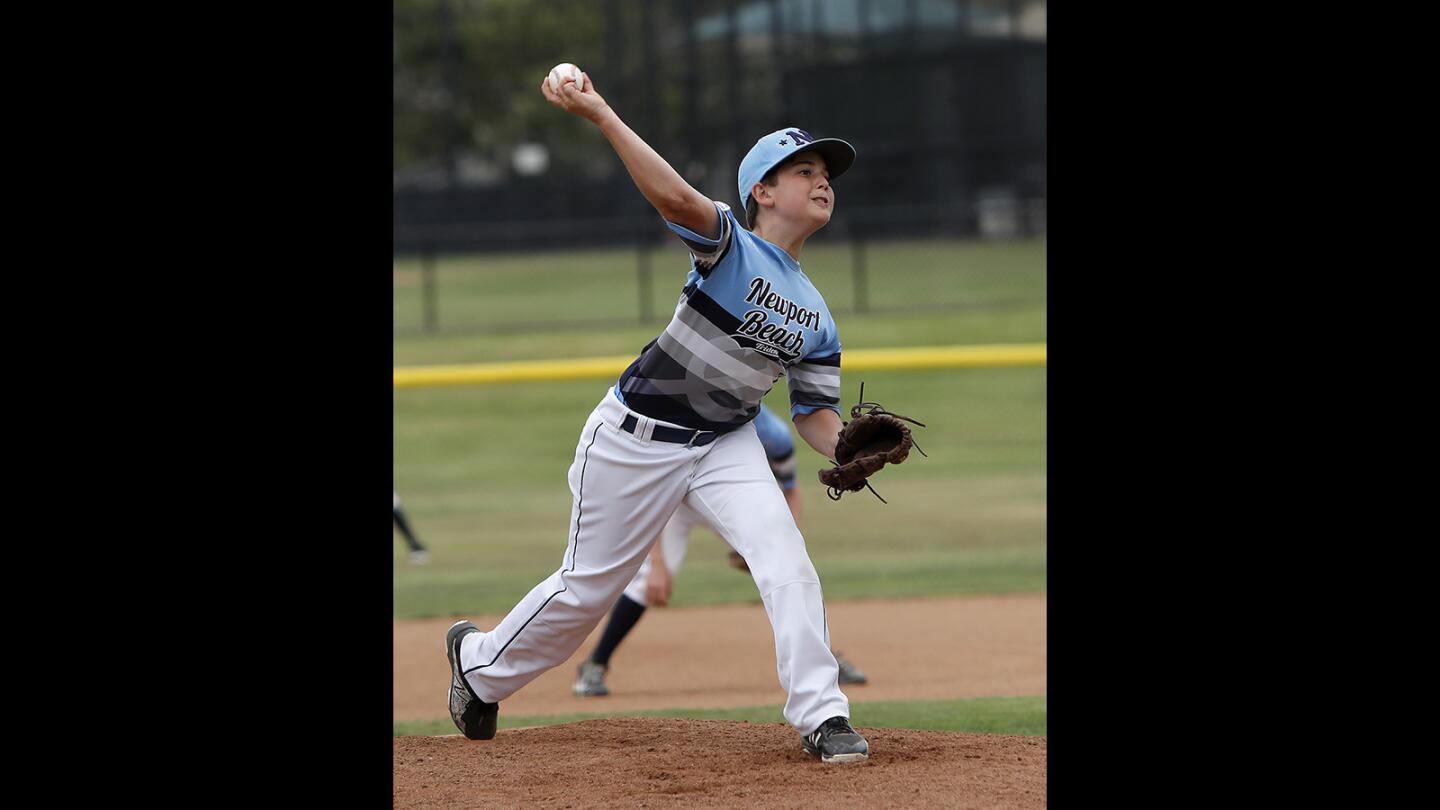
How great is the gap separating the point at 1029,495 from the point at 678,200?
8.85 meters

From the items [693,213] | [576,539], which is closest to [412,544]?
[576,539]

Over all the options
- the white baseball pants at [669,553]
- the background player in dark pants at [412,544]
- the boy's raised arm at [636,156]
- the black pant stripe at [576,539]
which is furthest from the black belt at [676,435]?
the background player in dark pants at [412,544]

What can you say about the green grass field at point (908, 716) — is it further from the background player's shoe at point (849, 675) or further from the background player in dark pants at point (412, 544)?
the background player in dark pants at point (412, 544)

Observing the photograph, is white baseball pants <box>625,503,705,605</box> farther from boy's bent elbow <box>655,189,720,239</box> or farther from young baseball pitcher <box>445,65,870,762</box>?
boy's bent elbow <box>655,189,720,239</box>

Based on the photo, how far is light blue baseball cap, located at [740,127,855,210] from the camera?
4.73 meters

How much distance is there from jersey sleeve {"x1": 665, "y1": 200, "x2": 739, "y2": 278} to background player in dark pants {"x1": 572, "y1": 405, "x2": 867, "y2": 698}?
234 cm

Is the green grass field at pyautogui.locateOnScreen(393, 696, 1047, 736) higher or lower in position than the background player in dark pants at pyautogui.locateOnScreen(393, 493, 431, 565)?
lower

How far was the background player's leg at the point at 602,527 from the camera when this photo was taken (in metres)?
4.85

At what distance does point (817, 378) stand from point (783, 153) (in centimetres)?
69

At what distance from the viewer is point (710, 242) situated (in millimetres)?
4535

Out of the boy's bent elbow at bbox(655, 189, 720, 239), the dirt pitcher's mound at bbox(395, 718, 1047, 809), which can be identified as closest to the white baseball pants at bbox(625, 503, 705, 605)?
the dirt pitcher's mound at bbox(395, 718, 1047, 809)

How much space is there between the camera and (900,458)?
4.64 meters
